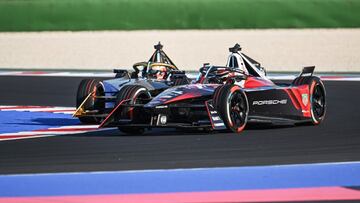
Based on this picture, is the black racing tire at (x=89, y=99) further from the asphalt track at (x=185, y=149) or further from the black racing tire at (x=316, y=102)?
the black racing tire at (x=316, y=102)

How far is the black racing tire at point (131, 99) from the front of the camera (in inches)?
513

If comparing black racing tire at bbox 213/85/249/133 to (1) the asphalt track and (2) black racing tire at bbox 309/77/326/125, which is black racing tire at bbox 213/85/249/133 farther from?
(2) black racing tire at bbox 309/77/326/125

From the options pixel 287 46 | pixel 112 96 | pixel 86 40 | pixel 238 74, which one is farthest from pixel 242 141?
pixel 86 40

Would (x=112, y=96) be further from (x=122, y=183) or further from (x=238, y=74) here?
(x=122, y=183)

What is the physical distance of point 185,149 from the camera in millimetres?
11141

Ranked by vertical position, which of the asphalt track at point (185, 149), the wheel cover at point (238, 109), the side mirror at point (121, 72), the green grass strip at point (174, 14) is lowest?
the asphalt track at point (185, 149)

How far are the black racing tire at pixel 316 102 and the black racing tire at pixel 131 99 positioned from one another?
7.58 feet

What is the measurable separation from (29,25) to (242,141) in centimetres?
1936

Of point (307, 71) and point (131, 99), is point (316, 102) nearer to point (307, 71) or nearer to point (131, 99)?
point (307, 71)

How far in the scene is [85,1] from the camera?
30094mm

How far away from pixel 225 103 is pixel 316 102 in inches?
89.8

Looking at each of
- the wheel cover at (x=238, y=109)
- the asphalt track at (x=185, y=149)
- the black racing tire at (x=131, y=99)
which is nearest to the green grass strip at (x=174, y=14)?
the asphalt track at (x=185, y=149)

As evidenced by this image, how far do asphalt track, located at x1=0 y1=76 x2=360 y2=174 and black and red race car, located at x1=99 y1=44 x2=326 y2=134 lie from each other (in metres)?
0.17

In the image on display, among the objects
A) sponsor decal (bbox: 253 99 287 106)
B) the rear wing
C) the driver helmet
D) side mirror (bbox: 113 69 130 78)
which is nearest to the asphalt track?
sponsor decal (bbox: 253 99 287 106)
